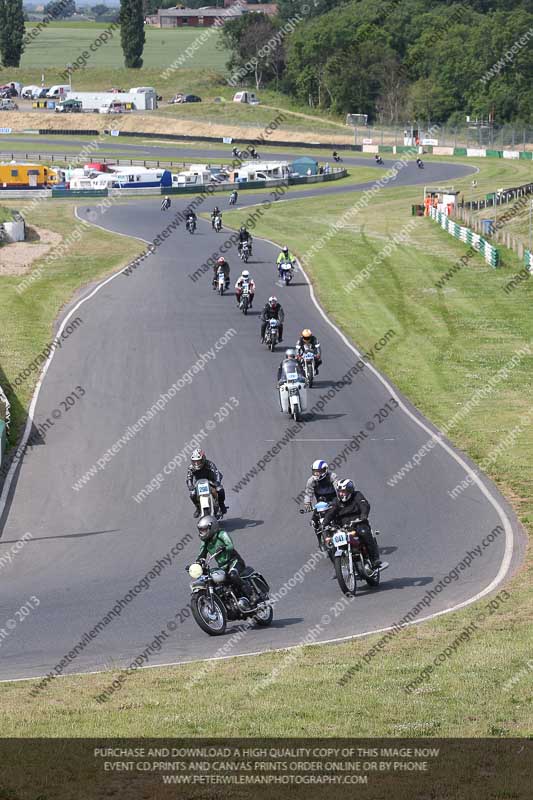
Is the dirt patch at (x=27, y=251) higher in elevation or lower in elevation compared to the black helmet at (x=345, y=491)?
lower

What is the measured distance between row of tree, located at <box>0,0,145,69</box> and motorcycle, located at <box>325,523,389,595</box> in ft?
538

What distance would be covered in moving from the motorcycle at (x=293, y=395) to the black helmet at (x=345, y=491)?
10.9 metres

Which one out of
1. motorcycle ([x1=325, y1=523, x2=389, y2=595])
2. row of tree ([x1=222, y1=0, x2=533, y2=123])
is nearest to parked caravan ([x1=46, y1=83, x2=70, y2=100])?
row of tree ([x1=222, y1=0, x2=533, y2=123])

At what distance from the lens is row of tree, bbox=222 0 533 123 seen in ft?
447

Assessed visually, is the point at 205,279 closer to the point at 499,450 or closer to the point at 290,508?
the point at 499,450

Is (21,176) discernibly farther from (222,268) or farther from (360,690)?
(360,690)

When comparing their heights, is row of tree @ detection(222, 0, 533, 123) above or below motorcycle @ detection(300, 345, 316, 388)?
above

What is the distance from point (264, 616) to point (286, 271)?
34.9 meters

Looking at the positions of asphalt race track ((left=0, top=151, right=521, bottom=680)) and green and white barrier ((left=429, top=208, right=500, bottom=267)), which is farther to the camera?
green and white barrier ((left=429, top=208, right=500, bottom=267))

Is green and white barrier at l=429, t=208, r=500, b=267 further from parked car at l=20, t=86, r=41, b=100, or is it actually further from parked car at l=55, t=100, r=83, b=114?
parked car at l=20, t=86, r=41, b=100

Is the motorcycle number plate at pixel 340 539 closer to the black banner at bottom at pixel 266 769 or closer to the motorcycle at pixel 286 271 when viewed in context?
the black banner at bottom at pixel 266 769

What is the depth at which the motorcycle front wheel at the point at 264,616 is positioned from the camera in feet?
55.9

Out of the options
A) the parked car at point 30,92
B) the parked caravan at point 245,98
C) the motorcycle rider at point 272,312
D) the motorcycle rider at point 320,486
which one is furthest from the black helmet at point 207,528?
the parked car at point 30,92

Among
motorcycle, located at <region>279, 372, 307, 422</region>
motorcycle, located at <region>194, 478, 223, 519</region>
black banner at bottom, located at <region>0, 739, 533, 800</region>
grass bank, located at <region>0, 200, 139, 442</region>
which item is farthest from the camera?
grass bank, located at <region>0, 200, 139, 442</region>
